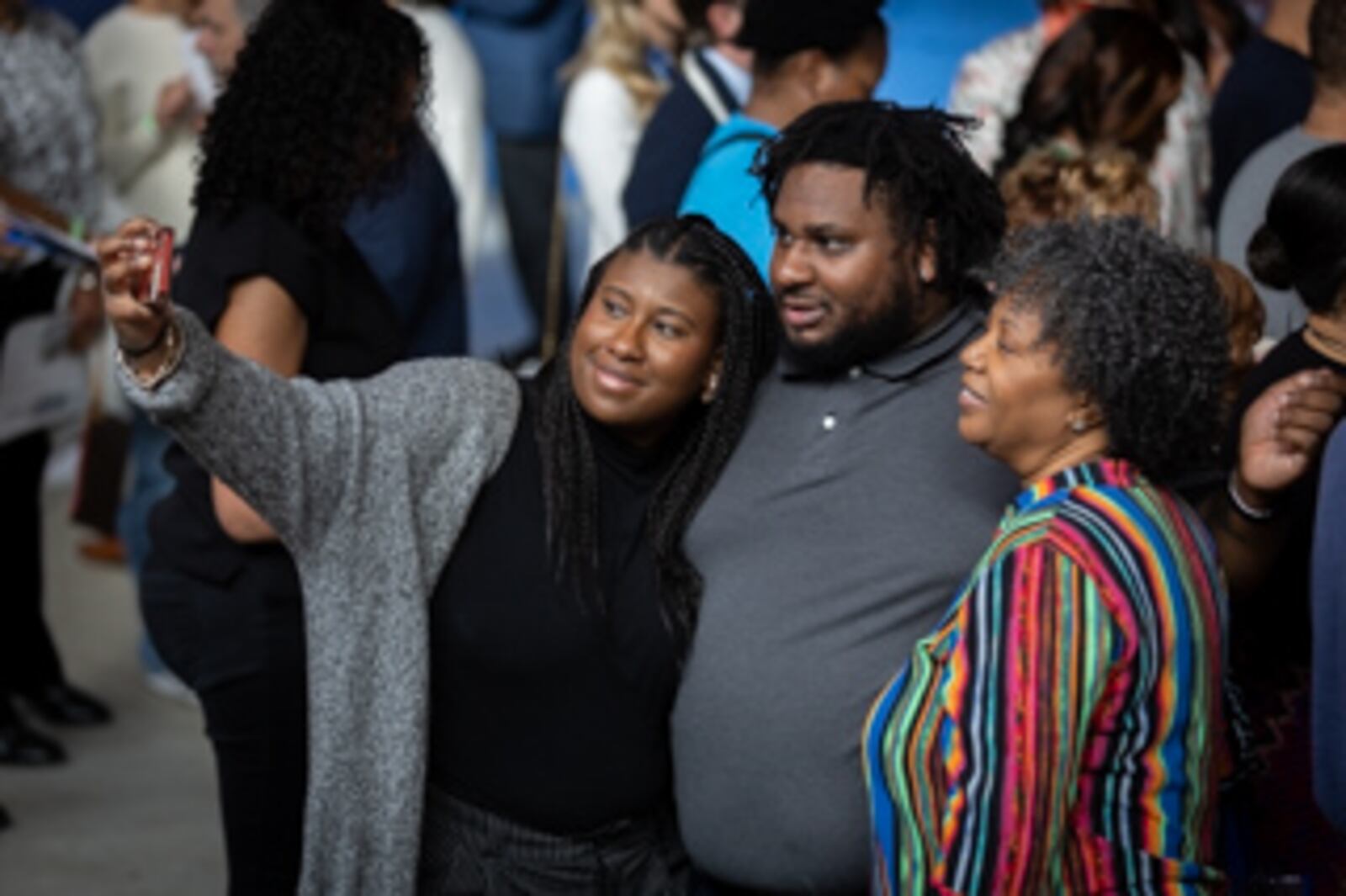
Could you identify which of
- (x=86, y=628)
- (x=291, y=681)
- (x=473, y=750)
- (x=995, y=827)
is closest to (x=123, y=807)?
(x=86, y=628)

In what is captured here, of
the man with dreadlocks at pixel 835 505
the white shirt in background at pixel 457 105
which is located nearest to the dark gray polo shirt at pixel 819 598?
the man with dreadlocks at pixel 835 505

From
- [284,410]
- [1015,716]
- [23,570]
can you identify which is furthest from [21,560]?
[1015,716]

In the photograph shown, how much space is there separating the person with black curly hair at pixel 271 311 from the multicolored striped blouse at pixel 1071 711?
1.14 metres

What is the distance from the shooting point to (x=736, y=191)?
3.49 meters

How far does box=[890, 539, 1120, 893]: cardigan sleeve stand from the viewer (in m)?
2.29

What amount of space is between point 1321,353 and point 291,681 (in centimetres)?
158

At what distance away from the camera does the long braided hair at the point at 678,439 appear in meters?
2.83

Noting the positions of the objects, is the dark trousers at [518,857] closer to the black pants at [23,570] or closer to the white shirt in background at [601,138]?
the black pants at [23,570]

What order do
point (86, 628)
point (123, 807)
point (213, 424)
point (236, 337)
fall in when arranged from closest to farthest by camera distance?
point (213, 424) < point (236, 337) < point (123, 807) < point (86, 628)

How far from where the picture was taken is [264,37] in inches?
136

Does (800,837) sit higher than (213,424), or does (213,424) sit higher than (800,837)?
(213,424)

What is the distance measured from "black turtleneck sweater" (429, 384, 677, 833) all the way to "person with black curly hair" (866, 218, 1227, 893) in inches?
17.1

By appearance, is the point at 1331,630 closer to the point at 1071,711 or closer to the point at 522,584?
the point at 1071,711

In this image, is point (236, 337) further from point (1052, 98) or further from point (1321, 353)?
point (1052, 98)
